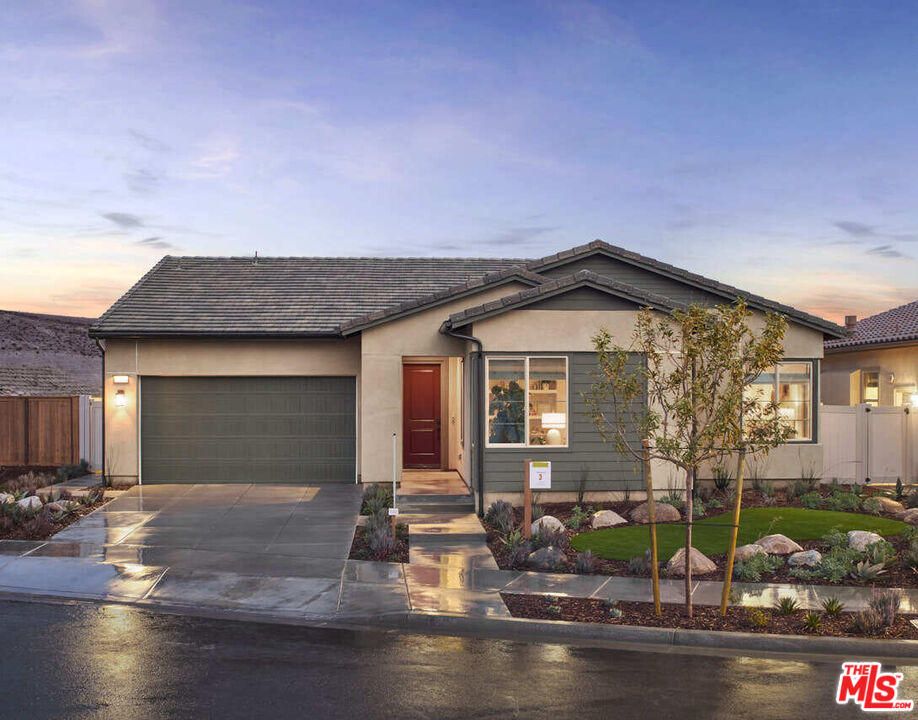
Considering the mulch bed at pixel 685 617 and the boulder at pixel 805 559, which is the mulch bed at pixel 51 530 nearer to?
the mulch bed at pixel 685 617

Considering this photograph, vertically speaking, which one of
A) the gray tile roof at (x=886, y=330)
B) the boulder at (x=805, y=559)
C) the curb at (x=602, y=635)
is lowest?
the curb at (x=602, y=635)

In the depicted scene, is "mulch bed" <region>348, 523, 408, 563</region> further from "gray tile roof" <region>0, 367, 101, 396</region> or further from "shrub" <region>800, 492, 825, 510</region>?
"gray tile roof" <region>0, 367, 101, 396</region>

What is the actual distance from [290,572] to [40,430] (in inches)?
499

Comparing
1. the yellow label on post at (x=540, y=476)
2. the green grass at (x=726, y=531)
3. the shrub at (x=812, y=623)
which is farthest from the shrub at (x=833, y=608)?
the yellow label on post at (x=540, y=476)

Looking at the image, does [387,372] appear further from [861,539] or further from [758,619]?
[758,619]

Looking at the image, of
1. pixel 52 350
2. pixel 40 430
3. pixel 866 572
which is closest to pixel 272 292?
pixel 40 430

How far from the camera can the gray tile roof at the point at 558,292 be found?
47.3 feet

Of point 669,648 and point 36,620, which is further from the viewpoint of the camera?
point 36,620

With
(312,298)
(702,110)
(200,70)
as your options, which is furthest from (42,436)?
(702,110)

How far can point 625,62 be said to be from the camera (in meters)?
17.2

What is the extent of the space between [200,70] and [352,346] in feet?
22.0

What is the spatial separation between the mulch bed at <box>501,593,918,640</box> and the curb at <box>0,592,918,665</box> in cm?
19

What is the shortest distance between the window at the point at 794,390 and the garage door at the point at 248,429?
8899 mm

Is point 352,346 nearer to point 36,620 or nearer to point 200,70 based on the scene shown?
point 200,70
